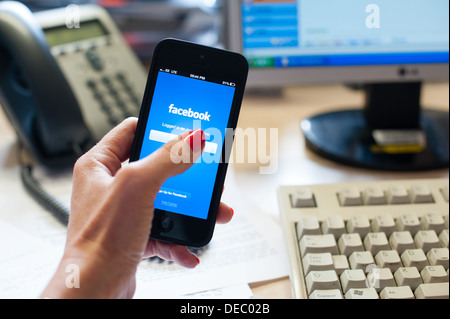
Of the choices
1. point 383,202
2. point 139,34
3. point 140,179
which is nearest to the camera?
point 140,179

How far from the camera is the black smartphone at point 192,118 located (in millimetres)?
419

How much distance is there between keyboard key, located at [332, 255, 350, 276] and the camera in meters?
0.42

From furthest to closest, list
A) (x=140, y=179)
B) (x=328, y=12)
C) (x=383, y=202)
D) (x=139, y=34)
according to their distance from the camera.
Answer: (x=139, y=34)
(x=328, y=12)
(x=383, y=202)
(x=140, y=179)

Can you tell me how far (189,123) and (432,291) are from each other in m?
0.25

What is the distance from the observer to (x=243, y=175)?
0.62 m

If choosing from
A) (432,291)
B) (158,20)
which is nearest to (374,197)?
(432,291)

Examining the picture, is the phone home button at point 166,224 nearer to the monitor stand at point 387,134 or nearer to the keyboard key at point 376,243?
the keyboard key at point 376,243

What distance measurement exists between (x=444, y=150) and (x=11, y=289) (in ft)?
1.76

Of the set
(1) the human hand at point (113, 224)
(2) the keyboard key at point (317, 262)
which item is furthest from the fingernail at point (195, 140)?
(2) the keyboard key at point (317, 262)

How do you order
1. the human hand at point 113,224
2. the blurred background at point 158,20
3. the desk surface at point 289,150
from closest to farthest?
the human hand at point 113,224
the desk surface at point 289,150
the blurred background at point 158,20

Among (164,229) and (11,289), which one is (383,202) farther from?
(11,289)

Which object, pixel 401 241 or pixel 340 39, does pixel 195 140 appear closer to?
pixel 401 241

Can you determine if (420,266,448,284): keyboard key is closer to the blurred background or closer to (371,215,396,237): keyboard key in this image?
(371,215,396,237): keyboard key
